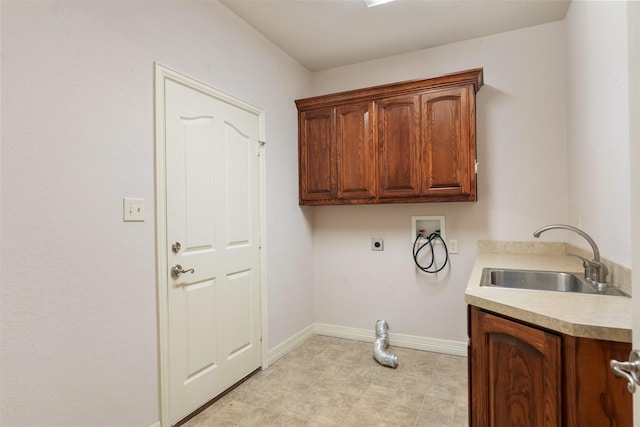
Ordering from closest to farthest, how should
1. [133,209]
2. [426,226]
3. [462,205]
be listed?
[133,209] < [462,205] < [426,226]

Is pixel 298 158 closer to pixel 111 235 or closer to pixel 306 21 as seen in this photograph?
pixel 306 21

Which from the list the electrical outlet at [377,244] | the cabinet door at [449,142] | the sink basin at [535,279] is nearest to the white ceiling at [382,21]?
the cabinet door at [449,142]

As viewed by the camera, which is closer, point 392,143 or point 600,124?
point 600,124

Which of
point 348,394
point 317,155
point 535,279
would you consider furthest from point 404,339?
point 317,155

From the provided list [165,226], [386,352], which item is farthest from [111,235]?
[386,352]

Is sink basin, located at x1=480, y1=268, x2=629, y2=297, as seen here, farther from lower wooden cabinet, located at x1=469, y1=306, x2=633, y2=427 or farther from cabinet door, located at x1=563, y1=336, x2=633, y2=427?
cabinet door, located at x1=563, y1=336, x2=633, y2=427

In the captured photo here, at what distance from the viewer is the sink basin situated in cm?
182

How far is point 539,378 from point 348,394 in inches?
56.3

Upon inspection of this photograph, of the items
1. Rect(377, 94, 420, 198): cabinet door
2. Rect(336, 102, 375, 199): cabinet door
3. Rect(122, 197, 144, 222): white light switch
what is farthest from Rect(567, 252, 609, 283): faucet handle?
Rect(122, 197, 144, 222): white light switch

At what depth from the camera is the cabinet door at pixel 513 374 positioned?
44.2 inches

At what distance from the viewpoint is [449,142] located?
2.65 meters

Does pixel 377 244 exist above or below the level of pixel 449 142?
below

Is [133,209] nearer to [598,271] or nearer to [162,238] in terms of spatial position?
[162,238]

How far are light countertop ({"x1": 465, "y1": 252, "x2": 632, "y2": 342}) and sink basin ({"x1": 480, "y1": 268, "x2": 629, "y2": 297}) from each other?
0.31 meters
